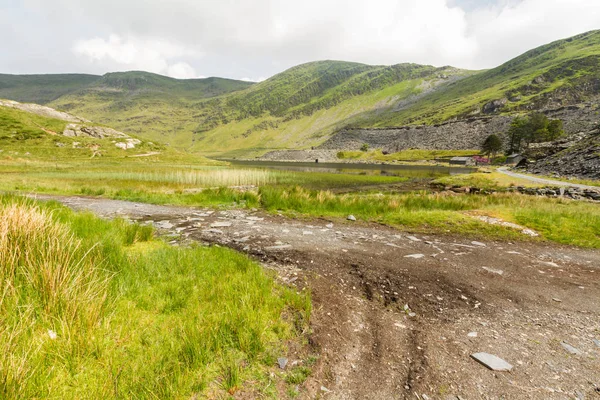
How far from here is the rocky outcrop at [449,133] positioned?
105312 millimetres

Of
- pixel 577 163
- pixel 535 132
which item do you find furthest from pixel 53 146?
pixel 535 132

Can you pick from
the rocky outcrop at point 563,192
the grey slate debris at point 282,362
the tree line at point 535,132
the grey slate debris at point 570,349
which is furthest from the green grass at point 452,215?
the tree line at point 535,132

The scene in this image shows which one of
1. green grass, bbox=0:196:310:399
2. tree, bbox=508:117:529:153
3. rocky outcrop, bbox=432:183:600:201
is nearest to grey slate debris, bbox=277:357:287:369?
green grass, bbox=0:196:310:399

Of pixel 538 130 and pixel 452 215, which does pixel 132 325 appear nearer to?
pixel 452 215

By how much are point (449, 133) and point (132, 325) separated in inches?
6455

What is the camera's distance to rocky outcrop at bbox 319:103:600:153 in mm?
105312

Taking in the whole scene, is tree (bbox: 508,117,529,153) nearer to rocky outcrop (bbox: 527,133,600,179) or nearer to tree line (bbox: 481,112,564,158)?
tree line (bbox: 481,112,564,158)

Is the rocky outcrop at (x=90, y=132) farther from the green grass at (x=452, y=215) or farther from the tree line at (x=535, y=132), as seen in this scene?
the tree line at (x=535, y=132)

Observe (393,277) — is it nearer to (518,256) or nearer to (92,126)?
(518,256)

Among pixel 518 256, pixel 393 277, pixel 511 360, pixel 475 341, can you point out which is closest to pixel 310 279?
pixel 393 277

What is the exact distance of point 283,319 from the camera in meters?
4.56

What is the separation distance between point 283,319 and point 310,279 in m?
1.88

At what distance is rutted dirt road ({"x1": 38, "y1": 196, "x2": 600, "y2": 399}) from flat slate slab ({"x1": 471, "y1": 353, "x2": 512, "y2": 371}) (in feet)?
0.30

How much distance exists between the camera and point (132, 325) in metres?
3.73
